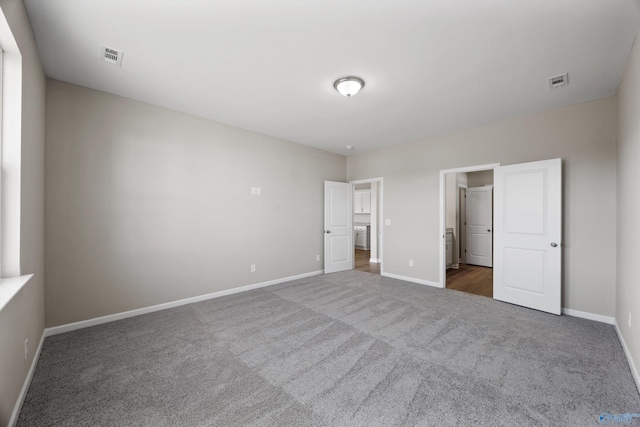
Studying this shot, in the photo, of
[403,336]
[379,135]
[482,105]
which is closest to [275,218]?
[379,135]

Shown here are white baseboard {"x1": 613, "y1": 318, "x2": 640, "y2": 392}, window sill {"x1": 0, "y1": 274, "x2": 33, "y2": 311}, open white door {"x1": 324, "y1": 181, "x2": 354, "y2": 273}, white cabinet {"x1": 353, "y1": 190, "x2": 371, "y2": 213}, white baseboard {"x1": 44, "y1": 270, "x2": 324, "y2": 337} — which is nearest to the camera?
window sill {"x1": 0, "y1": 274, "x2": 33, "y2": 311}

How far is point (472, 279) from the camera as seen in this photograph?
4953mm

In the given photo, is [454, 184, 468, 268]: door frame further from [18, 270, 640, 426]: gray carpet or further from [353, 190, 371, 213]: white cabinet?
[18, 270, 640, 426]: gray carpet

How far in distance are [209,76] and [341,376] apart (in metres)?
3.05

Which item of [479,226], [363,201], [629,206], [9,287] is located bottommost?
[9,287]

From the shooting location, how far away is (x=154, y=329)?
9.14 feet

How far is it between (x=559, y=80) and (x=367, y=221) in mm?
6489

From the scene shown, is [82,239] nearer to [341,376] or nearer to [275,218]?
[275,218]

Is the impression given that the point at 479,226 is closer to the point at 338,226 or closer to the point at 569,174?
the point at 569,174

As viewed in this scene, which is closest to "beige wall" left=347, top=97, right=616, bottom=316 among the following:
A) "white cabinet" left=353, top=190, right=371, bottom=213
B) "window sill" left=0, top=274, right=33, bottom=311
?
"white cabinet" left=353, top=190, right=371, bottom=213

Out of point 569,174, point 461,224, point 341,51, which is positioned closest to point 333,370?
point 341,51

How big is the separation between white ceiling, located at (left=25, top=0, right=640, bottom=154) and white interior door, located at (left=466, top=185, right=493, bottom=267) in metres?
3.23

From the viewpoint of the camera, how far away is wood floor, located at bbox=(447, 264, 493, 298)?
4.26 metres

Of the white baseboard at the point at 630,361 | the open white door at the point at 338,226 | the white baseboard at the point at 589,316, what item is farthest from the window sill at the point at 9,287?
the white baseboard at the point at 589,316
